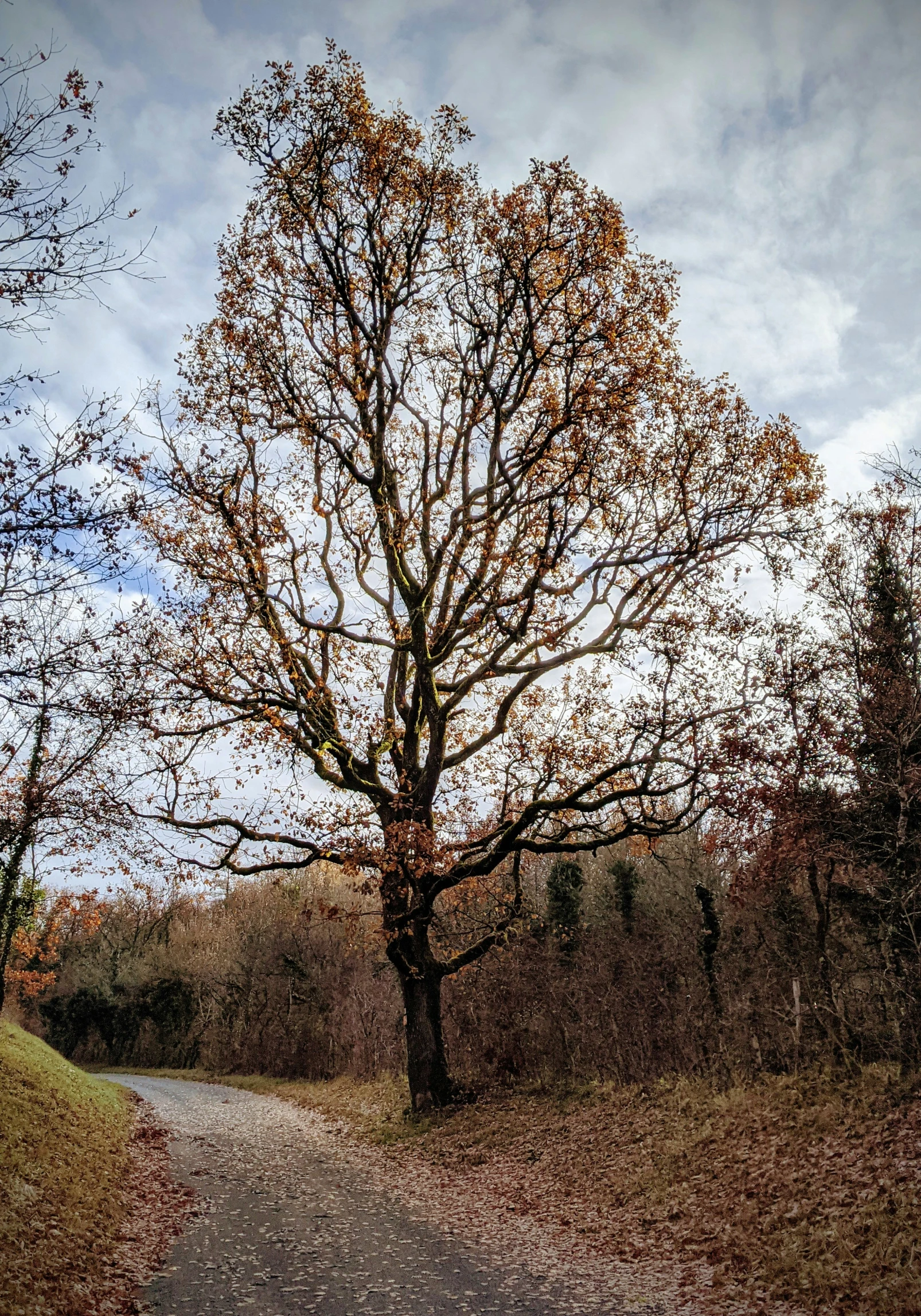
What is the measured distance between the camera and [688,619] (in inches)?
571

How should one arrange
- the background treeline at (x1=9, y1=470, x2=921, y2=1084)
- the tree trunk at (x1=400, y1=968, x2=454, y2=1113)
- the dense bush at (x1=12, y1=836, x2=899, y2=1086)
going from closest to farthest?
1. the background treeline at (x1=9, y1=470, x2=921, y2=1084)
2. the dense bush at (x1=12, y1=836, x2=899, y2=1086)
3. the tree trunk at (x1=400, y1=968, x2=454, y2=1113)

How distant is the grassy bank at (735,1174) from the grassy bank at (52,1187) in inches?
182

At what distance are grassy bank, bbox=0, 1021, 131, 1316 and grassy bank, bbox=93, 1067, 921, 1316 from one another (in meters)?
4.63

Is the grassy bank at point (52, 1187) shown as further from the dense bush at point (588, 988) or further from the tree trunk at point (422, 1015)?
the tree trunk at point (422, 1015)

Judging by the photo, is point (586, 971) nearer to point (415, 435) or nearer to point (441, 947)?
point (441, 947)

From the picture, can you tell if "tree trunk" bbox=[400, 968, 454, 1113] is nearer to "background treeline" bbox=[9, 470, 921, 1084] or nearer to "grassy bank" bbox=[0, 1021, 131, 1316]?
"background treeline" bbox=[9, 470, 921, 1084]

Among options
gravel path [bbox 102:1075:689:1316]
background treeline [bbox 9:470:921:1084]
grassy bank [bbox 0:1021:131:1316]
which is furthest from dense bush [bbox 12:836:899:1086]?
gravel path [bbox 102:1075:689:1316]

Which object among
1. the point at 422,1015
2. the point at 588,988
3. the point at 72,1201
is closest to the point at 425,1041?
the point at 422,1015

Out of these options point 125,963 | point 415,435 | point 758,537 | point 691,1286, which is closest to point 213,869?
point 415,435

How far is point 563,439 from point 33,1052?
1781cm

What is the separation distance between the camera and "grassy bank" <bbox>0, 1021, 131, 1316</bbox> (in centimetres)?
575

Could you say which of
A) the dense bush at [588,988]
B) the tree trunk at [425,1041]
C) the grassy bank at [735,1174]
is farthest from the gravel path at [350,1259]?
the dense bush at [588,988]

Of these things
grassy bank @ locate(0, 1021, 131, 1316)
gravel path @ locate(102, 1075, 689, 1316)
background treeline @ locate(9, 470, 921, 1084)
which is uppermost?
background treeline @ locate(9, 470, 921, 1084)

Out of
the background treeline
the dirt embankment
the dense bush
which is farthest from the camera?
the dense bush
